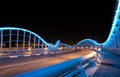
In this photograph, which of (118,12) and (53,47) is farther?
(53,47)

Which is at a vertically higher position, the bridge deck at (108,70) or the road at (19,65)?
the road at (19,65)

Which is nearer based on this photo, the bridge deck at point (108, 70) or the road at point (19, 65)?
the road at point (19, 65)

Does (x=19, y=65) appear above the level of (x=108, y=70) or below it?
above

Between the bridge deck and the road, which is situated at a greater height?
the road

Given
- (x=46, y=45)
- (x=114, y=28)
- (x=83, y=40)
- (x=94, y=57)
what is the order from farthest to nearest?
(x=83, y=40) < (x=114, y=28) < (x=46, y=45) < (x=94, y=57)

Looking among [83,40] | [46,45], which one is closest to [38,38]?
[46,45]

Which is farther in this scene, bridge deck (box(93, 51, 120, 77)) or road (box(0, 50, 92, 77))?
bridge deck (box(93, 51, 120, 77))

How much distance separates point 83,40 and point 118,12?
94958 millimetres

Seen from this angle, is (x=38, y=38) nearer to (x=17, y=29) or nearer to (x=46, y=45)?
(x=46, y=45)

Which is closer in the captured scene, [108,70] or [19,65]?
[108,70]

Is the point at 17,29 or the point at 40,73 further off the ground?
the point at 17,29

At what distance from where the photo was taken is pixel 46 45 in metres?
74.0

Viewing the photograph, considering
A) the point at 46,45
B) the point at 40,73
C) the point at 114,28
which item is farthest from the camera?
the point at 114,28

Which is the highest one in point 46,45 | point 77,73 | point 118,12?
point 118,12
